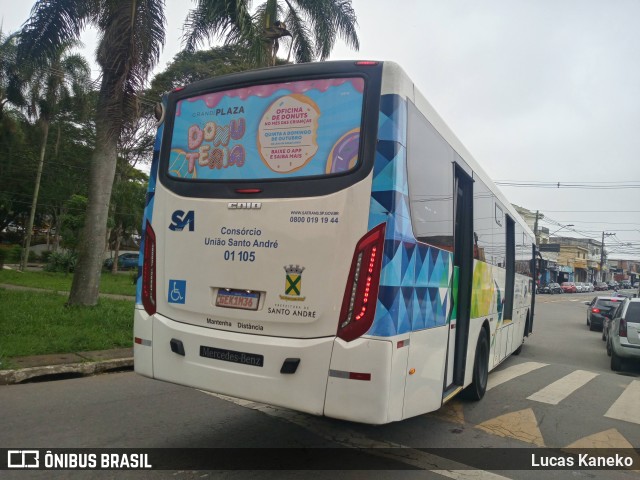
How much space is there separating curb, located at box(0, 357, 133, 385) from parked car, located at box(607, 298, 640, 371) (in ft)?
31.4

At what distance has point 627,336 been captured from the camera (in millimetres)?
10422

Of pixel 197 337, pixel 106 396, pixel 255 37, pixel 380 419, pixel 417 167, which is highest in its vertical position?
pixel 255 37

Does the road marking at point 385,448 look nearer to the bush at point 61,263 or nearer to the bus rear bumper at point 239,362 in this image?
the bus rear bumper at point 239,362

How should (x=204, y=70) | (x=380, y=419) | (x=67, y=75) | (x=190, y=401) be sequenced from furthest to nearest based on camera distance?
(x=67, y=75) < (x=204, y=70) < (x=190, y=401) < (x=380, y=419)

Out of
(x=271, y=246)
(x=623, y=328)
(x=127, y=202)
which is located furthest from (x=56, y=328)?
(x=127, y=202)

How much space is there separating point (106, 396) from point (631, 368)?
1085cm

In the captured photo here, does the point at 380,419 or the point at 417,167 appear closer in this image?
the point at 380,419

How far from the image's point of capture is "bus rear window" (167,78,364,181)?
4.09 m

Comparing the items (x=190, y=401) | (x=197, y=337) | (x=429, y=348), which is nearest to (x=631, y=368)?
(x=429, y=348)

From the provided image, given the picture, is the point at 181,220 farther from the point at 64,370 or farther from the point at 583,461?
the point at 583,461

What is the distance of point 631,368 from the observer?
37.2 feet

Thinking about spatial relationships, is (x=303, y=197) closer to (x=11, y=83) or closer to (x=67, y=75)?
(x=11, y=83)

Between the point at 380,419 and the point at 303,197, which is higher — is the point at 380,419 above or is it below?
below

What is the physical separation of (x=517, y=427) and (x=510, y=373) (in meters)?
3.79
